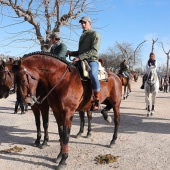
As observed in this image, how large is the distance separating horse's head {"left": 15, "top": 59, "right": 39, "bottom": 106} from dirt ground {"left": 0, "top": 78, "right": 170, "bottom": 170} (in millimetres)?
1443

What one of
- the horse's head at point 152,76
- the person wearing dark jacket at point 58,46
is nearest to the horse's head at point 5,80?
the person wearing dark jacket at point 58,46

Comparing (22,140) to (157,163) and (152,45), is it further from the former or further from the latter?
(152,45)

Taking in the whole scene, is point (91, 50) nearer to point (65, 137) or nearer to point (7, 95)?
point (65, 137)

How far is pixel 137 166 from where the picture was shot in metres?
4.63

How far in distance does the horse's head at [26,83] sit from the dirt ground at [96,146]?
4.73ft

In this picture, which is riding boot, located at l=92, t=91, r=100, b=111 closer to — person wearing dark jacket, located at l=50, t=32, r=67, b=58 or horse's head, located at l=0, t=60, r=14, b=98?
person wearing dark jacket, located at l=50, t=32, r=67, b=58

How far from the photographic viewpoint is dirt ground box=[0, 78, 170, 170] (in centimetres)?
475

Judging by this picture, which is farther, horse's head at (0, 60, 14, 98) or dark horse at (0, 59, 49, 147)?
horse's head at (0, 60, 14, 98)

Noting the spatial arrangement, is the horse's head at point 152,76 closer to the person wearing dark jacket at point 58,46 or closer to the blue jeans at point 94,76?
the person wearing dark jacket at point 58,46

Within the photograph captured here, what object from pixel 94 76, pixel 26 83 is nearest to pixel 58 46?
pixel 94 76

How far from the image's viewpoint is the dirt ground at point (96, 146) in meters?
4.75

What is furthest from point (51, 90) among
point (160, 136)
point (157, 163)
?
point (160, 136)

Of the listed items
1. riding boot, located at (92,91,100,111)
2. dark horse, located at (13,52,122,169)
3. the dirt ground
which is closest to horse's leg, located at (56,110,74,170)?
dark horse, located at (13,52,122,169)

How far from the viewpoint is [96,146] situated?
589 cm
